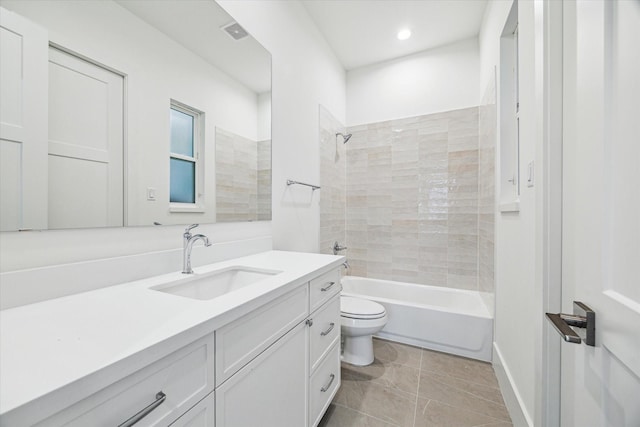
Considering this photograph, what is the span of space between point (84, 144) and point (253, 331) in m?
0.82

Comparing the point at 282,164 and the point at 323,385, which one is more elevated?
the point at 282,164

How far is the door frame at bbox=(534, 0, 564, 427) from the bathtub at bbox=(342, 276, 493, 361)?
1.23 m

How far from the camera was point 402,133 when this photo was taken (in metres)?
2.86

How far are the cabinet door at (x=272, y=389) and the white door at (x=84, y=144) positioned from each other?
705mm

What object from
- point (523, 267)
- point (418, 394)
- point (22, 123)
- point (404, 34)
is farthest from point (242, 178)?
point (404, 34)

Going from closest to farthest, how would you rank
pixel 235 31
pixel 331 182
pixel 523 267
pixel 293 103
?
pixel 523 267 → pixel 235 31 → pixel 293 103 → pixel 331 182

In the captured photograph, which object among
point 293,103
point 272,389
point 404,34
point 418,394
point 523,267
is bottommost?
point 418,394

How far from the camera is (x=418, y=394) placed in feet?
5.44

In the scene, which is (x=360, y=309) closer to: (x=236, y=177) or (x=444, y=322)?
(x=444, y=322)

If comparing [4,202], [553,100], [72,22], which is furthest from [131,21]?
[553,100]

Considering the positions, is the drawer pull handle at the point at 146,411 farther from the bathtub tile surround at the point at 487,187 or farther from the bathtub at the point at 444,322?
the bathtub tile surround at the point at 487,187

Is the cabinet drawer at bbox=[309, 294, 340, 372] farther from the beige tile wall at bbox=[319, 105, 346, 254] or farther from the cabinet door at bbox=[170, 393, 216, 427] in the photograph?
the beige tile wall at bbox=[319, 105, 346, 254]

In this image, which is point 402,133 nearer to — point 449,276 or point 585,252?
point 449,276

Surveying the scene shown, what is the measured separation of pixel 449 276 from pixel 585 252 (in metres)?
2.25
